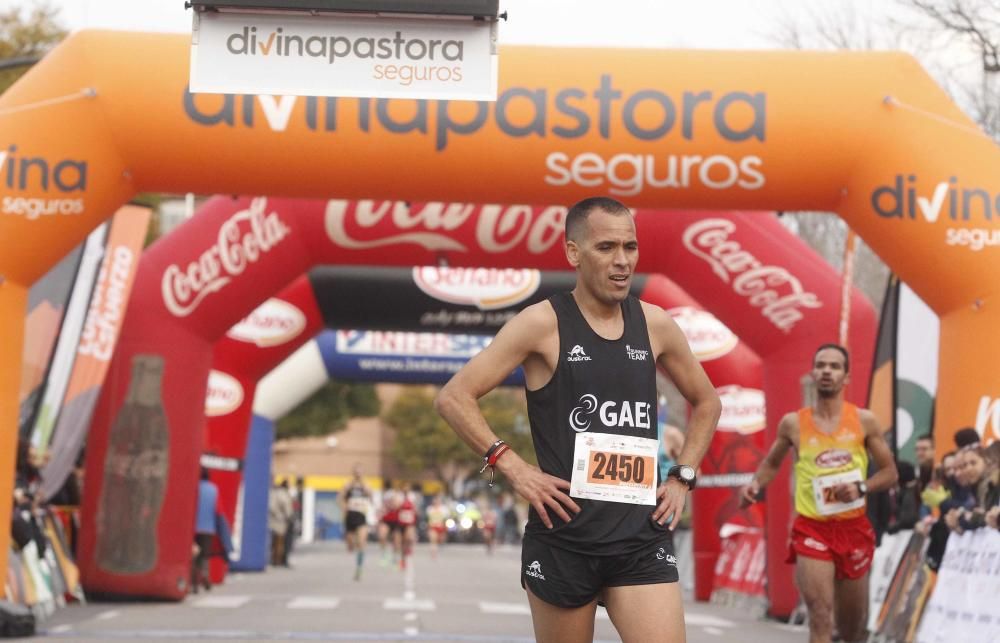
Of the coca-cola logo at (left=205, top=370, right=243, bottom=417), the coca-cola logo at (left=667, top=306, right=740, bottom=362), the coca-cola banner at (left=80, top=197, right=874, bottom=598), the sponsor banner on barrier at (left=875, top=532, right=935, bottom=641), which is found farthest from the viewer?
the coca-cola logo at (left=205, top=370, right=243, bottom=417)

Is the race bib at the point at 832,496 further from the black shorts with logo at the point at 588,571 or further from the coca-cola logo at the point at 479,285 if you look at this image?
the coca-cola logo at the point at 479,285

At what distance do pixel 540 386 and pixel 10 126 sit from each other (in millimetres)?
7093

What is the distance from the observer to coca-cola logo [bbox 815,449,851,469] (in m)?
9.22

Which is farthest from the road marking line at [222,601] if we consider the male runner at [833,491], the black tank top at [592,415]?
the black tank top at [592,415]

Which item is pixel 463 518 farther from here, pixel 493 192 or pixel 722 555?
pixel 493 192

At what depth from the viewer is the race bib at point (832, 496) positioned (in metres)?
9.13

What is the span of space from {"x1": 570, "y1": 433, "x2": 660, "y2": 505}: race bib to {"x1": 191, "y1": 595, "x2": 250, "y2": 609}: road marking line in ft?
39.7

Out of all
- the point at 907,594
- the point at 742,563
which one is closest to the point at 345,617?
the point at 907,594

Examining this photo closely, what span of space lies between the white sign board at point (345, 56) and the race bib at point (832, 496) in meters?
2.85

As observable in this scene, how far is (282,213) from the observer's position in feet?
53.0

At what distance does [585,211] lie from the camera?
5465 mm

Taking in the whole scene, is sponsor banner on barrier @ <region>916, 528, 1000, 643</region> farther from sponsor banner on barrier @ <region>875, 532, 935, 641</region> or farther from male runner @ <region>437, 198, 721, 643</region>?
male runner @ <region>437, 198, 721, 643</region>

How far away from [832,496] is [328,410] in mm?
44632

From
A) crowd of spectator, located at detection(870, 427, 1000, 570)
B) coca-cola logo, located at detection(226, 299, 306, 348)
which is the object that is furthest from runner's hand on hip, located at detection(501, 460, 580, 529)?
coca-cola logo, located at detection(226, 299, 306, 348)
